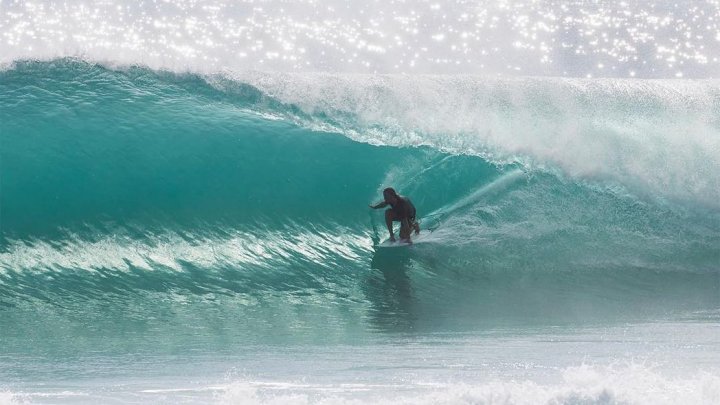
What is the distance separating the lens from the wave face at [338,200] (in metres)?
7.82

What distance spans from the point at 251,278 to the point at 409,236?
1.62m

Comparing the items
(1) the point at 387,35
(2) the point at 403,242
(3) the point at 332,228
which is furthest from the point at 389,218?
(1) the point at 387,35

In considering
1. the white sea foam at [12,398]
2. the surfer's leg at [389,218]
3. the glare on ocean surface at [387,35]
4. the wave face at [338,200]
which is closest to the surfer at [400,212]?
the surfer's leg at [389,218]

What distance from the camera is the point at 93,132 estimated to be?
400 inches

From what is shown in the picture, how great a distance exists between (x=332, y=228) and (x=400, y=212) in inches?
39.0

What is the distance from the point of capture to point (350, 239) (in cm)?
924

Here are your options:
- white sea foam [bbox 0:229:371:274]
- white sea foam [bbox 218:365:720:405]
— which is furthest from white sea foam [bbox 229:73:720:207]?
white sea foam [bbox 218:365:720:405]

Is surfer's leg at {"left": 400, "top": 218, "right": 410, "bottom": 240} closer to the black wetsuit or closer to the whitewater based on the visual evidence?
the black wetsuit

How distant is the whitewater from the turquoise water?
29 millimetres

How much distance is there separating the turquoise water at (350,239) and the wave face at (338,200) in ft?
0.09

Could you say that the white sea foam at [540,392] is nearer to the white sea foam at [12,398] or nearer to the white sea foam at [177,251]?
the white sea foam at [12,398]

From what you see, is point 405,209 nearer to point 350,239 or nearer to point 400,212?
point 400,212

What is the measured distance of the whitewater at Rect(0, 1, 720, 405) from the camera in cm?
581

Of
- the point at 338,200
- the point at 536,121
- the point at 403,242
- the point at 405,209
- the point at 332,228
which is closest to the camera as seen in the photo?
the point at 405,209
